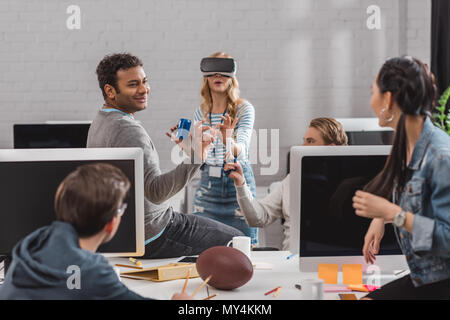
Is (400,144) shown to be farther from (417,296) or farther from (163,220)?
(163,220)

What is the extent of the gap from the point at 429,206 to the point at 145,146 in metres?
0.95

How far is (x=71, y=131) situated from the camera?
10.7 ft

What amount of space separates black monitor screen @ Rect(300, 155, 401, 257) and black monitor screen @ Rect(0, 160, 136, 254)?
492mm

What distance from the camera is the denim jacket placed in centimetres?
109

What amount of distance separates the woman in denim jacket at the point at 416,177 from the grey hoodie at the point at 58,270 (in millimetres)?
577

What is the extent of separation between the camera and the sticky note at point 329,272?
4.82 feet

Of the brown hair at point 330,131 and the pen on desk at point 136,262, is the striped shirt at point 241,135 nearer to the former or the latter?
the brown hair at point 330,131

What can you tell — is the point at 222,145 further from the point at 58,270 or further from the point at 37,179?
the point at 58,270

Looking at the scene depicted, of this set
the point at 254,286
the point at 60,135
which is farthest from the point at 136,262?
the point at 60,135

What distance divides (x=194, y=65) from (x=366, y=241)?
2.94m

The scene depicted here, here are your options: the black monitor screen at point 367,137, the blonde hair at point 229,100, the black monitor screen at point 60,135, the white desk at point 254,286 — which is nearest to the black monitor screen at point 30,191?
the white desk at point 254,286

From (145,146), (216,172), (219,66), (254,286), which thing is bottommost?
(254,286)

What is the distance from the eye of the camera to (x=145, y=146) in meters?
1.74

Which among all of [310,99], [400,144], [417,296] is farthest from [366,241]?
[310,99]
